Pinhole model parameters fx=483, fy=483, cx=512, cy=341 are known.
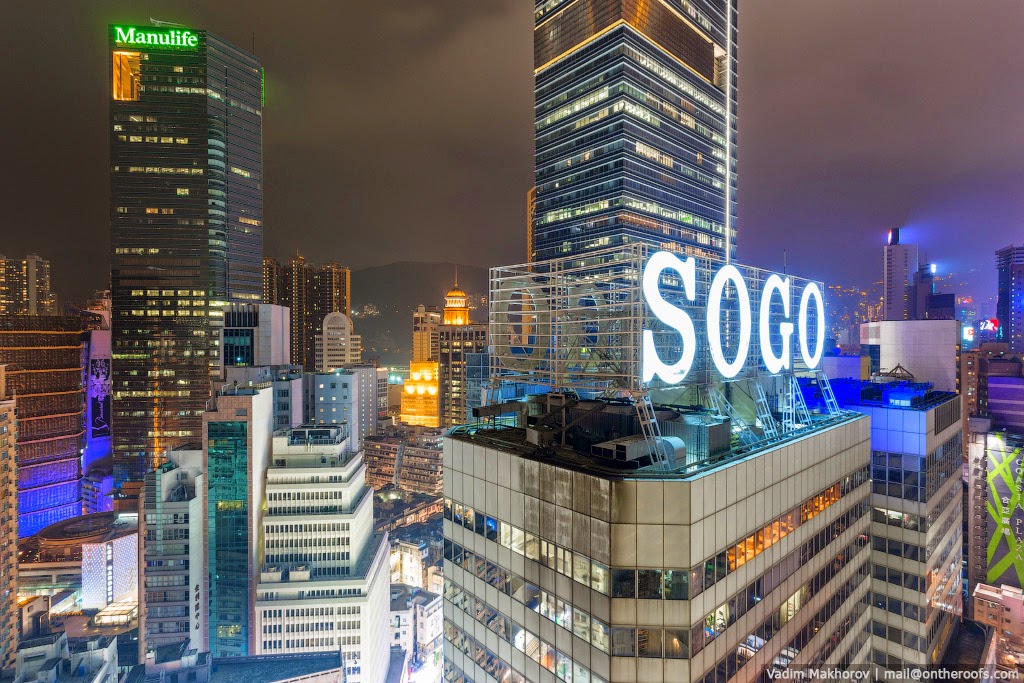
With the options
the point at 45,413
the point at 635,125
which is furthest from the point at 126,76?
the point at 635,125

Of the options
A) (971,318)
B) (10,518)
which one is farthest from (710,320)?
(971,318)

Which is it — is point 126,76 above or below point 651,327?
above

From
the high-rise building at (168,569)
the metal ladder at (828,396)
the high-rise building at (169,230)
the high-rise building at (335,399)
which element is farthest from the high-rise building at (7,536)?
the metal ladder at (828,396)

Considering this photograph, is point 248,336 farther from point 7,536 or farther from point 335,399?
point 7,536

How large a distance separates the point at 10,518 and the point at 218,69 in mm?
132426

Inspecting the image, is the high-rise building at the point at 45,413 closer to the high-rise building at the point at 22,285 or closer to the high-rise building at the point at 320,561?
the high-rise building at the point at 22,285

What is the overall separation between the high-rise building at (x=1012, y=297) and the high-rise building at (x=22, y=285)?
1075ft

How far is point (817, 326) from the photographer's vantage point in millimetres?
36312

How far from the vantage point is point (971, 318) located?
655ft

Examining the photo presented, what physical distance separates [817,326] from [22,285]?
257 metres

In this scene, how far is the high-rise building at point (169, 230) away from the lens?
134 metres

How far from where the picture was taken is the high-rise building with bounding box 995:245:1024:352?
148137 mm

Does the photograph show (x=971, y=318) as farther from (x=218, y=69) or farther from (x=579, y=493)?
(x=218, y=69)

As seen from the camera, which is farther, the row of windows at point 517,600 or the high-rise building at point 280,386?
the high-rise building at point 280,386
